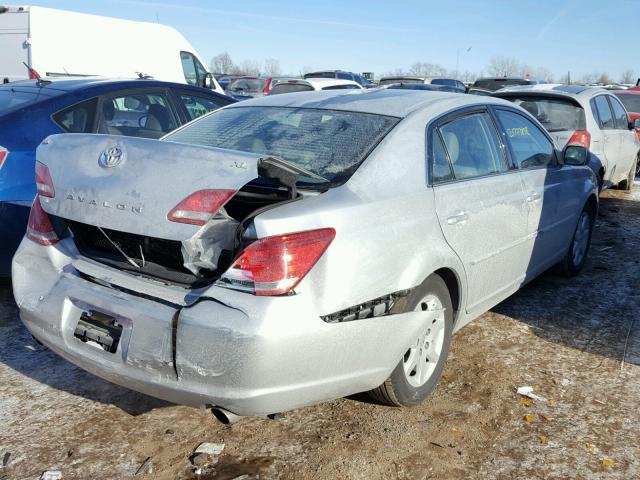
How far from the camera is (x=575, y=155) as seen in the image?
4965 mm

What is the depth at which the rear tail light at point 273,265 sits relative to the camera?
8.34 ft

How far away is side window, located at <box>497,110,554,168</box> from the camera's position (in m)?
4.32

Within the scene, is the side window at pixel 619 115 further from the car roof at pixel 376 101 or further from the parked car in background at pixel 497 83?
the parked car in background at pixel 497 83

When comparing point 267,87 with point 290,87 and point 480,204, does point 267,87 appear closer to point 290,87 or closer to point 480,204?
point 290,87

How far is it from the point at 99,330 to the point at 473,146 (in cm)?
237

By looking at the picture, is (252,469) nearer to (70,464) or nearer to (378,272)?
(70,464)

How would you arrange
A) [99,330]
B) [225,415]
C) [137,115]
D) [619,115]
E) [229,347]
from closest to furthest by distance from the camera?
Result: [229,347], [225,415], [99,330], [137,115], [619,115]

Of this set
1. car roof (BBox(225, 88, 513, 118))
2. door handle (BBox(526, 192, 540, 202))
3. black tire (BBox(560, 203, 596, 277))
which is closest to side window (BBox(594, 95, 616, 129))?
black tire (BBox(560, 203, 596, 277))

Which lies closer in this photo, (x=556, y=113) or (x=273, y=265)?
(x=273, y=265)

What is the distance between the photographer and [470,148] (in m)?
3.86

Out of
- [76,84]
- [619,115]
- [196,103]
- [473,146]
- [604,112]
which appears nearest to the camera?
[473,146]

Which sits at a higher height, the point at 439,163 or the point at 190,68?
the point at 190,68

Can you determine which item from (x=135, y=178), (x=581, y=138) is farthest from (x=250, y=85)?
(x=135, y=178)

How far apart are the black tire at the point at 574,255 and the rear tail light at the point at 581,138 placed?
1.83 meters
